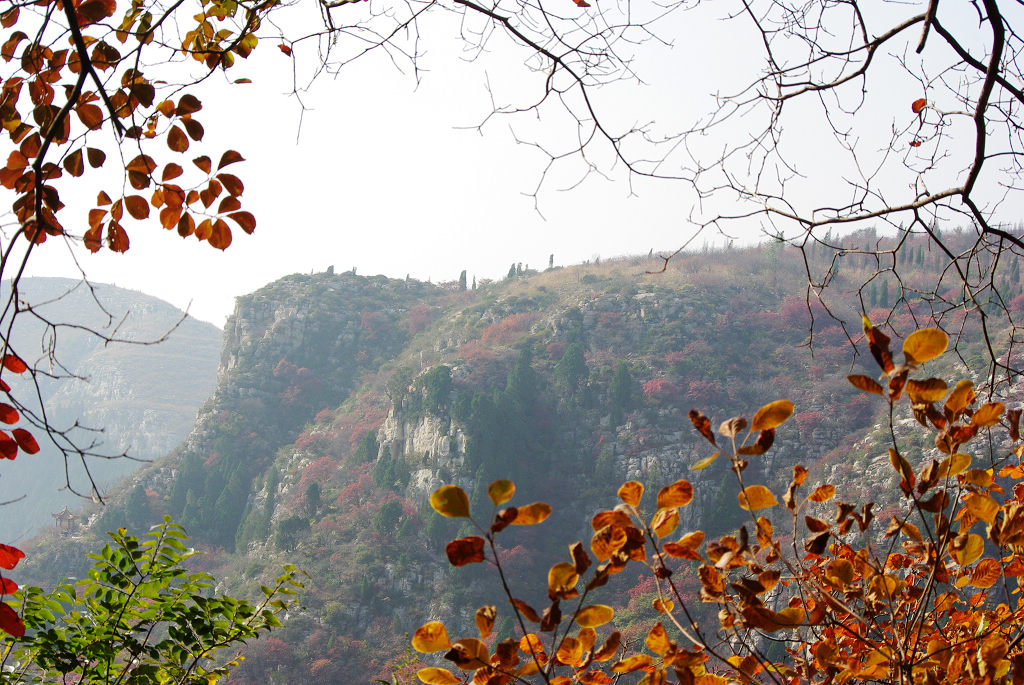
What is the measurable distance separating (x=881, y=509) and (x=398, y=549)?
49.1 feet

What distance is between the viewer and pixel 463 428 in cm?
2814

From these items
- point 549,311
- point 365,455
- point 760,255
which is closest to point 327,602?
point 365,455

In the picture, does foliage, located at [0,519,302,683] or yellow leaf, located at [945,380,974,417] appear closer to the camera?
yellow leaf, located at [945,380,974,417]

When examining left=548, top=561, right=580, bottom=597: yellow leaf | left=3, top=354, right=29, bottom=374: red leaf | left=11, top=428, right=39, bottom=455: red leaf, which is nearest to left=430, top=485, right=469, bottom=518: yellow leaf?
left=548, top=561, right=580, bottom=597: yellow leaf

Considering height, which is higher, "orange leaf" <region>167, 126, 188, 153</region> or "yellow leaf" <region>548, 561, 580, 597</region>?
"orange leaf" <region>167, 126, 188, 153</region>

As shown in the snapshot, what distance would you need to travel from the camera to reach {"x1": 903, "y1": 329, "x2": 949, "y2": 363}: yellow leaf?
650 mm

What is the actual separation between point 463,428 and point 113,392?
6505 centimetres

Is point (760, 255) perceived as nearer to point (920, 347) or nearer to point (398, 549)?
point (398, 549)

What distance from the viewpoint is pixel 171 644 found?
1.94m

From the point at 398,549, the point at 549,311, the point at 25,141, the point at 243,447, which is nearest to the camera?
the point at 25,141

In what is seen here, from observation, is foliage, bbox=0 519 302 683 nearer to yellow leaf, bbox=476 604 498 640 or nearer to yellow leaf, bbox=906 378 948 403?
yellow leaf, bbox=476 604 498 640

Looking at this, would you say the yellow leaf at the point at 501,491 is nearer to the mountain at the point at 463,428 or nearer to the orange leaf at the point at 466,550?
the orange leaf at the point at 466,550

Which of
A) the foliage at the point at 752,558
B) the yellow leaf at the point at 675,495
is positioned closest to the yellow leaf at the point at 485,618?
the foliage at the point at 752,558

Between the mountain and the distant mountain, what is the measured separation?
84.8 feet
